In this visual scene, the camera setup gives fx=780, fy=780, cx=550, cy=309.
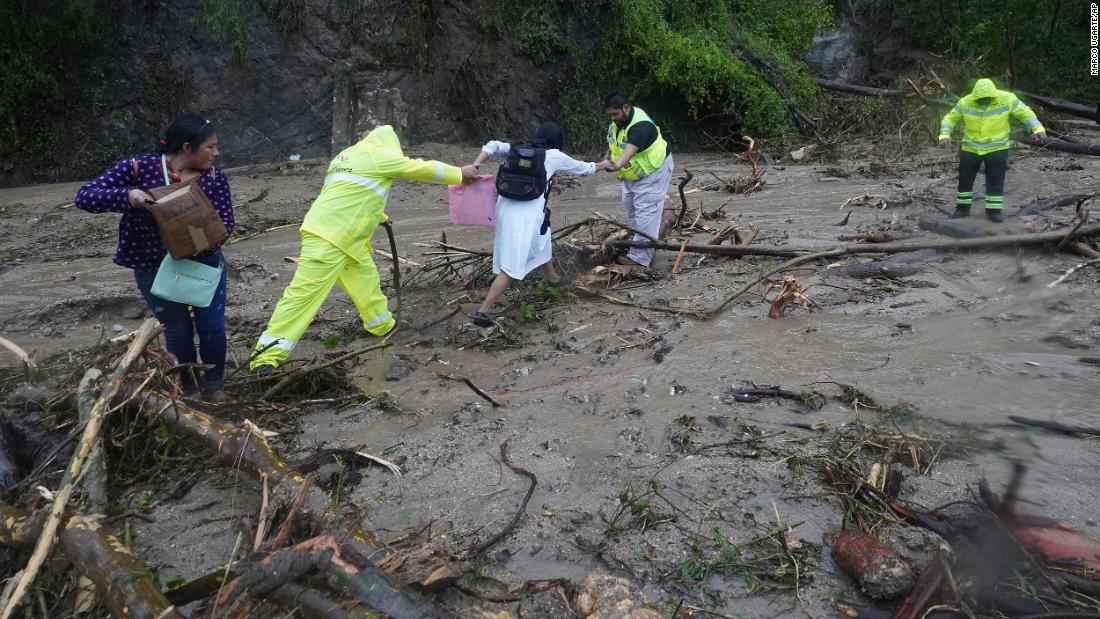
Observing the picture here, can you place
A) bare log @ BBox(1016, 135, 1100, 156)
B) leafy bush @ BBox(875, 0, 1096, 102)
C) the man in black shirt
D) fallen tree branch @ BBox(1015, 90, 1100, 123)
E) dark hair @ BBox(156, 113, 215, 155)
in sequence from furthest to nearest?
1. leafy bush @ BBox(875, 0, 1096, 102)
2. fallen tree branch @ BBox(1015, 90, 1100, 123)
3. bare log @ BBox(1016, 135, 1100, 156)
4. the man in black shirt
5. dark hair @ BBox(156, 113, 215, 155)

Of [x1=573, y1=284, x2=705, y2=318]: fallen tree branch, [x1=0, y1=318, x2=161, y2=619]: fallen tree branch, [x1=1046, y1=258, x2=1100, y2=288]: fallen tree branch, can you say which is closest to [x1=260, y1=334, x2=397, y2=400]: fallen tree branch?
[x1=0, y1=318, x2=161, y2=619]: fallen tree branch

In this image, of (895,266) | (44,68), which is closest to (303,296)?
(895,266)

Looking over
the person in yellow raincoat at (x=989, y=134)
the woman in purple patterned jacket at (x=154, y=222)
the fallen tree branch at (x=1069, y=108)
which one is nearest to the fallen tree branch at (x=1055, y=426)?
the woman in purple patterned jacket at (x=154, y=222)

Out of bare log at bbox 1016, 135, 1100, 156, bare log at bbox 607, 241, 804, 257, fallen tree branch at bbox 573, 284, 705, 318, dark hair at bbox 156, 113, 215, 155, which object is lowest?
bare log at bbox 1016, 135, 1100, 156

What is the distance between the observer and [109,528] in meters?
3.27

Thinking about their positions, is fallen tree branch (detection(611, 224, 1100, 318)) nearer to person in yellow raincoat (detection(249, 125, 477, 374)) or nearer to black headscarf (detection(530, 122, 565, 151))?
black headscarf (detection(530, 122, 565, 151))

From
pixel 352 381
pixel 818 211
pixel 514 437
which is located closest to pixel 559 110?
pixel 818 211

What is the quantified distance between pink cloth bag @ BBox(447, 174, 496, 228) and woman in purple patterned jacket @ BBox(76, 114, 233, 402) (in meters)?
1.99

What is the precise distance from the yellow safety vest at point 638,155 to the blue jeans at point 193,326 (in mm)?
3818

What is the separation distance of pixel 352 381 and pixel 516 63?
35.7ft

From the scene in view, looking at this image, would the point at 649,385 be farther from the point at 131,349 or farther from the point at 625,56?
the point at 625,56

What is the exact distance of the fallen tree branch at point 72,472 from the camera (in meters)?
2.66

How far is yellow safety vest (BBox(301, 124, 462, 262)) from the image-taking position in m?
5.29

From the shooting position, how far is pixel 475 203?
6125 mm
